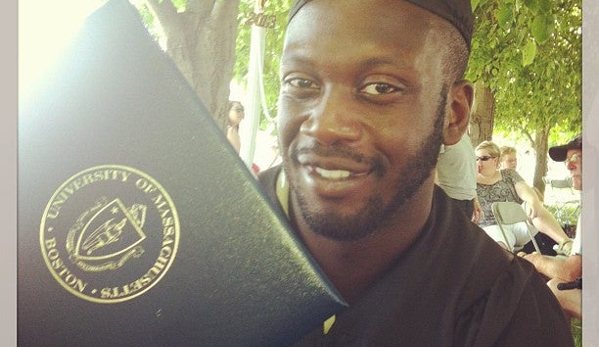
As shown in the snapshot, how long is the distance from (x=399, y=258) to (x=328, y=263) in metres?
0.21

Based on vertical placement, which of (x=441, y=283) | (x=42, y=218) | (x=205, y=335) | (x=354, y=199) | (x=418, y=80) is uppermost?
(x=42, y=218)

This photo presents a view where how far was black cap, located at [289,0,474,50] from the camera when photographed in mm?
1839

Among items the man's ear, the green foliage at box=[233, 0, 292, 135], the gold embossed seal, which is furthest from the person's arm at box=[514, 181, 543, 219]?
the gold embossed seal

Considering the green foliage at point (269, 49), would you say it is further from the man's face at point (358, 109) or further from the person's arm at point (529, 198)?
the person's arm at point (529, 198)

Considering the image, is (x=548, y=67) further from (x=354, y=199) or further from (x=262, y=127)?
(x=262, y=127)

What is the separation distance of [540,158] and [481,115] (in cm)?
23

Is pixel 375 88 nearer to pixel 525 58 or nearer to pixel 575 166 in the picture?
pixel 525 58

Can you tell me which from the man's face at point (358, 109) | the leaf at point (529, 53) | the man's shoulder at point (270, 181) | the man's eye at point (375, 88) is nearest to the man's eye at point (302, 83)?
the man's face at point (358, 109)

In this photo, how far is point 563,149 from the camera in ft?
6.33

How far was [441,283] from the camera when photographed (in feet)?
6.25

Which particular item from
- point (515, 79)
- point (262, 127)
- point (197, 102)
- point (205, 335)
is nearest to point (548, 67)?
point (515, 79)

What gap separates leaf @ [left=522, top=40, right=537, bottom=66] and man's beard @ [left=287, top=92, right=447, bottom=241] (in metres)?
0.26

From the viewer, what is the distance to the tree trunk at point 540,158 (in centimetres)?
195

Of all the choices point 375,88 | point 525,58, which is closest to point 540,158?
point 525,58
